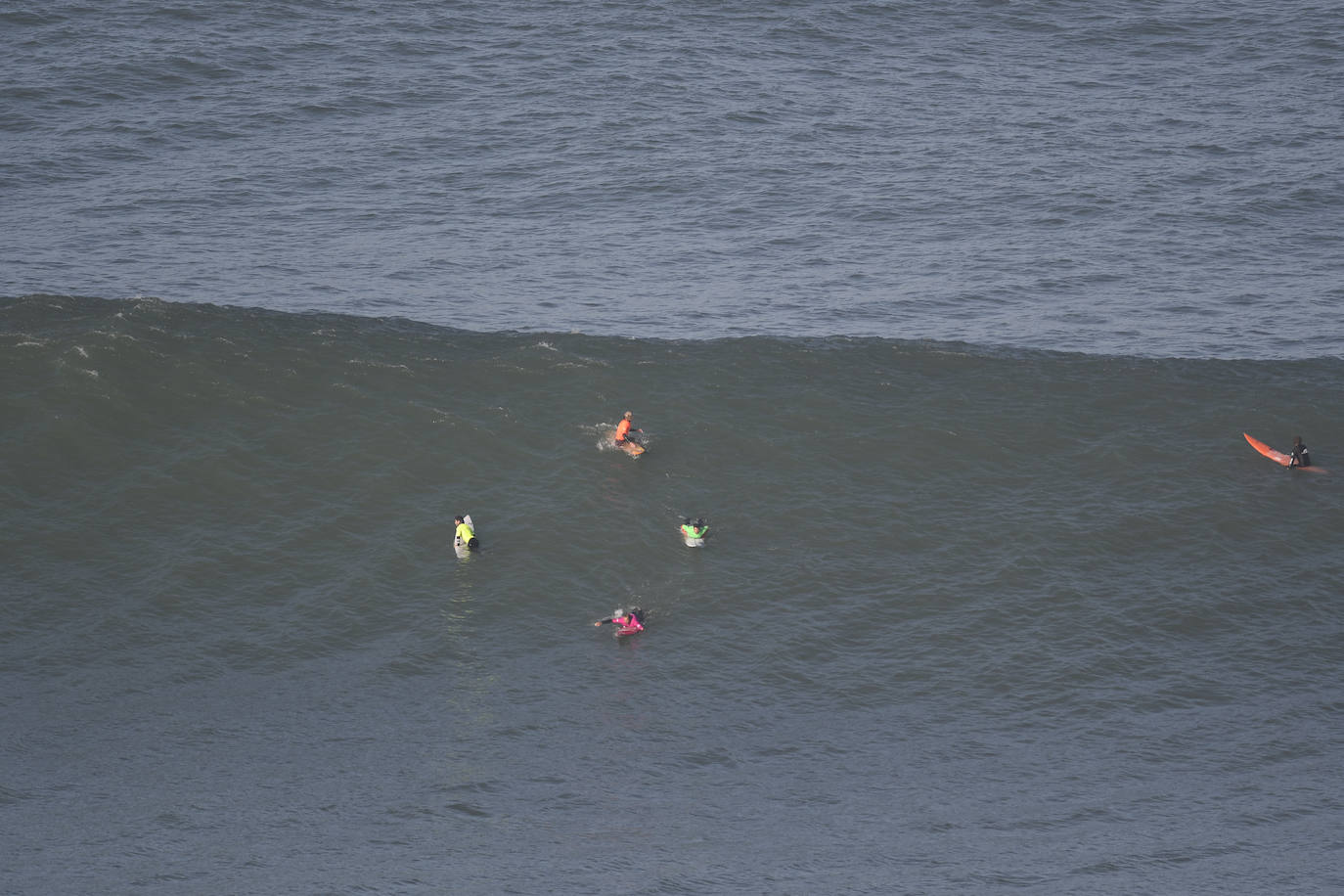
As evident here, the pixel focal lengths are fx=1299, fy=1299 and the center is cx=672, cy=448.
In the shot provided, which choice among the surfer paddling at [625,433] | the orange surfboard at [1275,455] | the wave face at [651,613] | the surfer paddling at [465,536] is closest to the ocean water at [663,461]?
the wave face at [651,613]

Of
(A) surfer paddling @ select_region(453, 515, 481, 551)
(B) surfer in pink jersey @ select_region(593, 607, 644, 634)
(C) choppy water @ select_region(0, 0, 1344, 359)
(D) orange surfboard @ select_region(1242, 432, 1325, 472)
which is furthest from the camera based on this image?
(C) choppy water @ select_region(0, 0, 1344, 359)

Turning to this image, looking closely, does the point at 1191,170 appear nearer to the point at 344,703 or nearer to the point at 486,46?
the point at 486,46

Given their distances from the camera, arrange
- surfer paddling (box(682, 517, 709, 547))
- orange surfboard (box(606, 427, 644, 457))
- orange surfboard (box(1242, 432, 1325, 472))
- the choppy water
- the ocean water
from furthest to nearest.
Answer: the choppy water, orange surfboard (box(606, 427, 644, 457)), orange surfboard (box(1242, 432, 1325, 472)), surfer paddling (box(682, 517, 709, 547)), the ocean water

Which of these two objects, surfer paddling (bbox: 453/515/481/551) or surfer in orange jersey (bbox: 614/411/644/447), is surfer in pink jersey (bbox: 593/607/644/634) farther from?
surfer in orange jersey (bbox: 614/411/644/447)

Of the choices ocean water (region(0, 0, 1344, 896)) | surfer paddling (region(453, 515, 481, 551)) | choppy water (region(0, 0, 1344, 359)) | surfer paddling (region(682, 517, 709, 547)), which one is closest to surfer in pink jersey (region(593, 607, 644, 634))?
ocean water (region(0, 0, 1344, 896))

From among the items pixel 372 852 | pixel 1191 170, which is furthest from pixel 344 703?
pixel 1191 170

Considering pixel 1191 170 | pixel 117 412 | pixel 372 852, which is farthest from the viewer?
pixel 1191 170

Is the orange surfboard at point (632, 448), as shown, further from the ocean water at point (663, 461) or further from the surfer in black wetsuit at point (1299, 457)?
the surfer in black wetsuit at point (1299, 457)
